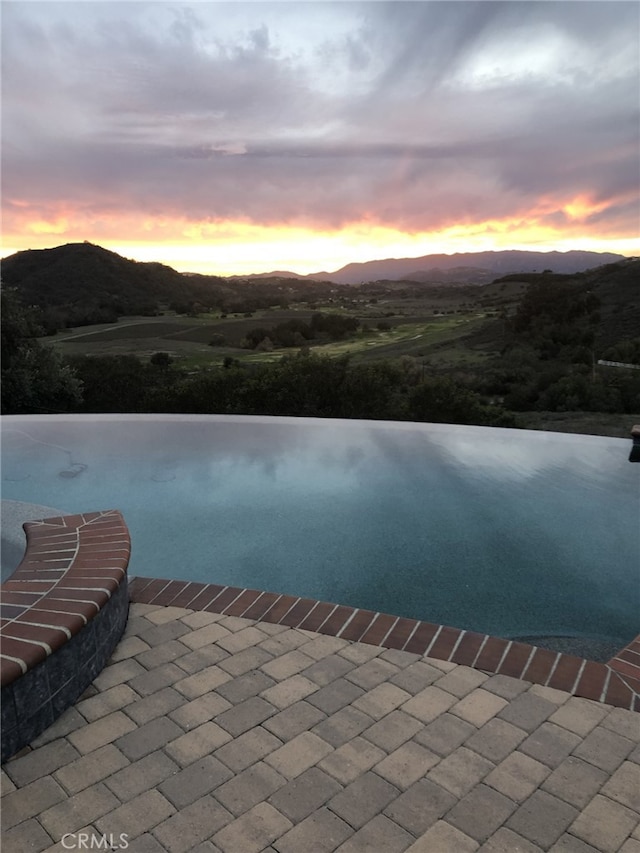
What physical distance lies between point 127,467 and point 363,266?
47.3 metres

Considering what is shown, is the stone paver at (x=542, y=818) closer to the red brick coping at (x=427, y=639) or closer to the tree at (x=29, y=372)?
the red brick coping at (x=427, y=639)

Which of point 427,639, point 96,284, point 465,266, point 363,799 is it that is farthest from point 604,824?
point 465,266

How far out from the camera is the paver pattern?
2012 mm

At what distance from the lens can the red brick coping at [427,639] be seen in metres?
2.88

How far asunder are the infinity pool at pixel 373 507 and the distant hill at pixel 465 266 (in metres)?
27.2

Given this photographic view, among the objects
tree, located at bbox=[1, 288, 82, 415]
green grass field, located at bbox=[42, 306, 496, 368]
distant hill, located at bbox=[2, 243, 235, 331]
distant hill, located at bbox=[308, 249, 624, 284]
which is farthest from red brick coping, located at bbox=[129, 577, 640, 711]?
distant hill, located at bbox=[308, 249, 624, 284]

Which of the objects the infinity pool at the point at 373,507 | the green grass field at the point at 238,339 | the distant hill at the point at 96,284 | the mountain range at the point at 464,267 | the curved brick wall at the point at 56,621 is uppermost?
the mountain range at the point at 464,267

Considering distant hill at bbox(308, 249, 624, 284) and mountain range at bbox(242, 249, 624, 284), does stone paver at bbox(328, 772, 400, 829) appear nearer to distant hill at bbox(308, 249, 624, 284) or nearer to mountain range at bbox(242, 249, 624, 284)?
mountain range at bbox(242, 249, 624, 284)

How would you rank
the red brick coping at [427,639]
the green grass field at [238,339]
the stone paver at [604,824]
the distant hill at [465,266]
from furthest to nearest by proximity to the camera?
the distant hill at [465,266]
the green grass field at [238,339]
the red brick coping at [427,639]
the stone paver at [604,824]

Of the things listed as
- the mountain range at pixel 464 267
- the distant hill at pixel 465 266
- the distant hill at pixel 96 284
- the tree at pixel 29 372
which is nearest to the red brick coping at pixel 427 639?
the tree at pixel 29 372

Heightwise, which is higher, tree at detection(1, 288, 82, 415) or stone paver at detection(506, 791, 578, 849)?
tree at detection(1, 288, 82, 415)

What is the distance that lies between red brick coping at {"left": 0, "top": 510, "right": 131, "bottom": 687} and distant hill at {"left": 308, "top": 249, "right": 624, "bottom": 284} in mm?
31907

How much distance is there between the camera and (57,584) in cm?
303

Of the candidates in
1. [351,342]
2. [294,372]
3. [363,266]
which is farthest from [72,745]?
[363,266]
